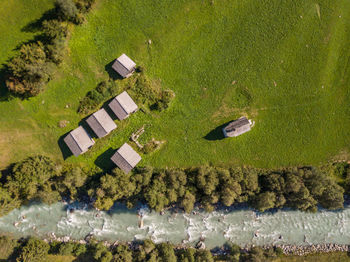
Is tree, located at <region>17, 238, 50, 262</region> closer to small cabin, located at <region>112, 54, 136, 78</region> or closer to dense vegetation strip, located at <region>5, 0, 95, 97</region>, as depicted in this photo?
dense vegetation strip, located at <region>5, 0, 95, 97</region>

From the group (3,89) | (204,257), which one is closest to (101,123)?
(3,89)

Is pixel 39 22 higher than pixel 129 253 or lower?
higher

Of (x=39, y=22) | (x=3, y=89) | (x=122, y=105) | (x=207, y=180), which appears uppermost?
(x=39, y=22)

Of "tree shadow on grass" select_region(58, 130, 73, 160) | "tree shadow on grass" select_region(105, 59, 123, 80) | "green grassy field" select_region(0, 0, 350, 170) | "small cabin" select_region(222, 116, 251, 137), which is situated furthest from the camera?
"tree shadow on grass" select_region(58, 130, 73, 160)

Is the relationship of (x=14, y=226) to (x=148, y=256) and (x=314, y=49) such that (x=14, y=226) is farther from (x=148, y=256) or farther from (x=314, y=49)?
(x=314, y=49)

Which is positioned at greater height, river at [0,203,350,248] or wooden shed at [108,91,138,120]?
wooden shed at [108,91,138,120]

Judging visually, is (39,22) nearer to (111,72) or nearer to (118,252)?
(111,72)

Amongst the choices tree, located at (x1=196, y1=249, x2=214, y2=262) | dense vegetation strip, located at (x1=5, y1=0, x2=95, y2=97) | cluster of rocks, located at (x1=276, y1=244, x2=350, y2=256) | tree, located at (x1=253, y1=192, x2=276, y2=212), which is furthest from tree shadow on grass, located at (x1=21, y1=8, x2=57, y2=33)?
cluster of rocks, located at (x1=276, y1=244, x2=350, y2=256)
